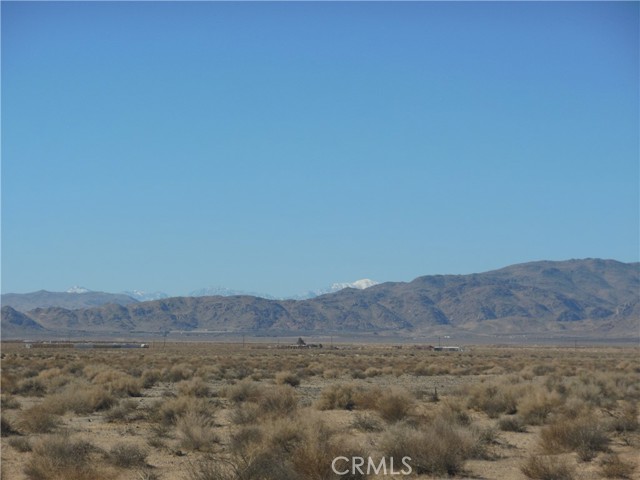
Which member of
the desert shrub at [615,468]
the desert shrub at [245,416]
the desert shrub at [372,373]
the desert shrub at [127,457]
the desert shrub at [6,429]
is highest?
the desert shrub at [372,373]

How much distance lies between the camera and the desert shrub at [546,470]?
50.8 feet

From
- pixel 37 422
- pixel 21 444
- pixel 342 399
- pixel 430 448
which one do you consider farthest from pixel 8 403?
pixel 430 448

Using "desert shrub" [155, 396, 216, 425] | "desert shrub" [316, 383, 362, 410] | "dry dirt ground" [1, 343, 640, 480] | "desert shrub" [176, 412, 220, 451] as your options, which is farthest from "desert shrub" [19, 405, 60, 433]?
"desert shrub" [316, 383, 362, 410]

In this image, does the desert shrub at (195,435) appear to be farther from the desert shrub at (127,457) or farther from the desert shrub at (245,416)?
the desert shrub at (245,416)

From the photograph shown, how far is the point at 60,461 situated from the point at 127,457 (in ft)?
5.54

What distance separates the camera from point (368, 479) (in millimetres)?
14289

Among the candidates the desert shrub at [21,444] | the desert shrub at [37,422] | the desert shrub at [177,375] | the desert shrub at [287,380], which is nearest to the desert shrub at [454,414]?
the desert shrub at [21,444]

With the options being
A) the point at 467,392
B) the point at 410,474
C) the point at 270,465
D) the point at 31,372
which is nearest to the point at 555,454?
the point at 410,474

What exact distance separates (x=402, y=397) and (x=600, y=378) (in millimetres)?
16770

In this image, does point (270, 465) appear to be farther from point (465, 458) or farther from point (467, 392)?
point (467, 392)

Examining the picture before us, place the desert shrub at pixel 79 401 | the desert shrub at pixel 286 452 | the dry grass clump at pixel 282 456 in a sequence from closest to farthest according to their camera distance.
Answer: the dry grass clump at pixel 282 456
the desert shrub at pixel 286 452
the desert shrub at pixel 79 401

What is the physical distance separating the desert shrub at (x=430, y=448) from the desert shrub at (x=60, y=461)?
236 inches

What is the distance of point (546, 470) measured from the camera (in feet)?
51.4

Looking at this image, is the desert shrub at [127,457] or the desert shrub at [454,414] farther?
the desert shrub at [454,414]
